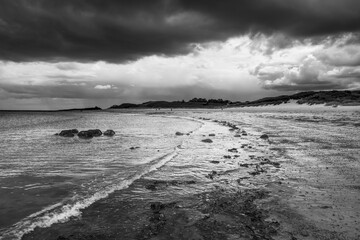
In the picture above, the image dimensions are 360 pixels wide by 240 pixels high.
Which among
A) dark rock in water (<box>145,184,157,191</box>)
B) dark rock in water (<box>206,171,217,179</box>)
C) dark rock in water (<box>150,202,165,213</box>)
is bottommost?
dark rock in water (<box>206,171,217,179</box>)

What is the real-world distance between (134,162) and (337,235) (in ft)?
35.1

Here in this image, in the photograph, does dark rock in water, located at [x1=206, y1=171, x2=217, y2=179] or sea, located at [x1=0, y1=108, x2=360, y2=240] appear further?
dark rock in water, located at [x1=206, y1=171, x2=217, y2=179]

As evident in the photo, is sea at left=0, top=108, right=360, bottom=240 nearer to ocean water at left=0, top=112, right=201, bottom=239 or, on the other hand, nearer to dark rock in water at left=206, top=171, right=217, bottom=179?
ocean water at left=0, top=112, right=201, bottom=239

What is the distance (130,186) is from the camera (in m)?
9.86

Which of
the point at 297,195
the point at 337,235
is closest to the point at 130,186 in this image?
the point at 297,195

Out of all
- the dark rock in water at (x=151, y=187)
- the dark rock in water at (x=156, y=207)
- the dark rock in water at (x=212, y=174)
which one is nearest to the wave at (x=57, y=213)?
the dark rock in water at (x=151, y=187)

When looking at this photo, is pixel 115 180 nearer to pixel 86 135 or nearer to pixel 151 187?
pixel 151 187

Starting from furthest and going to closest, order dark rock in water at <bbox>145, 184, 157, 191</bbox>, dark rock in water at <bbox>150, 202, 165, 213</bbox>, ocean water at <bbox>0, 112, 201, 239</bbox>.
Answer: dark rock in water at <bbox>145, 184, 157, 191</bbox> → dark rock in water at <bbox>150, 202, 165, 213</bbox> → ocean water at <bbox>0, 112, 201, 239</bbox>

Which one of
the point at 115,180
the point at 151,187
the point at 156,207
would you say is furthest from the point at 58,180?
the point at 156,207

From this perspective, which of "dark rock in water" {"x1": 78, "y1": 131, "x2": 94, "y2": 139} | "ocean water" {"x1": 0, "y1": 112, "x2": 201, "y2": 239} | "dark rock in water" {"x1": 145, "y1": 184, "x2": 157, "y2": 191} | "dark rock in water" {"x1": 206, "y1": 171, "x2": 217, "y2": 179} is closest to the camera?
"ocean water" {"x1": 0, "y1": 112, "x2": 201, "y2": 239}

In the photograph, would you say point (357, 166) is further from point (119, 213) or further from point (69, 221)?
point (69, 221)

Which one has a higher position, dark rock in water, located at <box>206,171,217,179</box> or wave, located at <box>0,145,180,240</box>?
wave, located at <box>0,145,180,240</box>

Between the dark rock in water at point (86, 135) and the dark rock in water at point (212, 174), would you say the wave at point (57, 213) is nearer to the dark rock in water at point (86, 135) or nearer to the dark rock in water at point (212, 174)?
the dark rock in water at point (212, 174)

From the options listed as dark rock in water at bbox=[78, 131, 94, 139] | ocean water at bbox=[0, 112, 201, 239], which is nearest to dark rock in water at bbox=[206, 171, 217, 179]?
ocean water at bbox=[0, 112, 201, 239]
